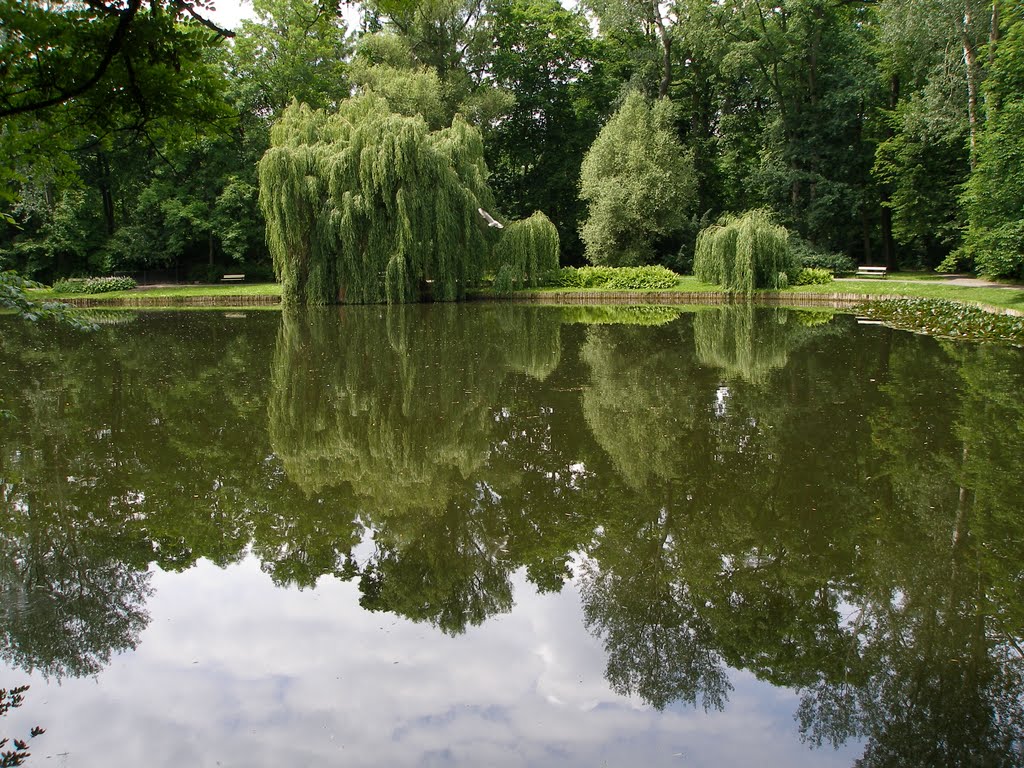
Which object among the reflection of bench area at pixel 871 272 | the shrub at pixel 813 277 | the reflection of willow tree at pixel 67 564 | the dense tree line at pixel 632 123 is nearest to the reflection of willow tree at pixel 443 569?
the reflection of willow tree at pixel 67 564

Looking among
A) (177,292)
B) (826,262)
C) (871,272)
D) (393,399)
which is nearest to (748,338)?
(393,399)

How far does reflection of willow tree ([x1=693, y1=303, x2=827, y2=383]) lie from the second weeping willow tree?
8.29m

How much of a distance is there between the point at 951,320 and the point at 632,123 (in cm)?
1759

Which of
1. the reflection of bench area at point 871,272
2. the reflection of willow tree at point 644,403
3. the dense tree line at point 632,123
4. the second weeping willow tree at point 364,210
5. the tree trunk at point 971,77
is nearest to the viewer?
the reflection of willow tree at point 644,403

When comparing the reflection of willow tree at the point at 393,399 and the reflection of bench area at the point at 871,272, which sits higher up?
the reflection of bench area at the point at 871,272

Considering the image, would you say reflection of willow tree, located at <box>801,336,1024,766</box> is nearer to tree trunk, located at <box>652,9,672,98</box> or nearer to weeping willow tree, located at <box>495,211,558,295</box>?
weeping willow tree, located at <box>495,211,558,295</box>

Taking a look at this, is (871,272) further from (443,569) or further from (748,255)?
(443,569)

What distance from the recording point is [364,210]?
76.9ft

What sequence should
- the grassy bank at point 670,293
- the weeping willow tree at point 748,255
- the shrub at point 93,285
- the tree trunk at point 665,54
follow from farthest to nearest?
the tree trunk at point 665,54 < the shrub at point 93,285 < the weeping willow tree at point 748,255 < the grassy bank at point 670,293

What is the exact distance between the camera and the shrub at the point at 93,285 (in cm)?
3025

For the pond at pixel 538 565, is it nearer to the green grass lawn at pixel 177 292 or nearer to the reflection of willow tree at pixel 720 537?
the reflection of willow tree at pixel 720 537

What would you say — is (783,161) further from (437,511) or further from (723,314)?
(437,511)

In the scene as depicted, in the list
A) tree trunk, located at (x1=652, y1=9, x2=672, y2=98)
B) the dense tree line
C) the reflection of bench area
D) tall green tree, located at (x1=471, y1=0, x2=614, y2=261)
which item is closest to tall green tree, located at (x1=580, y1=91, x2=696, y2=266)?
the dense tree line

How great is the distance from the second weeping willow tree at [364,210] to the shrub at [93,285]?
10.1 metres
